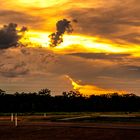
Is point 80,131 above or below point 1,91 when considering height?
below

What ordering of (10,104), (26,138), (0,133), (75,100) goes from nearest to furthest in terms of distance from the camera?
(26,138), (0,133), (10,104), (75,100)

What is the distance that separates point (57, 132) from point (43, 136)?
2036 mm

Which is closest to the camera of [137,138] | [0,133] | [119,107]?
[137,138]

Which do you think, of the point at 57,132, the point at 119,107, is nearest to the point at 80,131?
the point at 57,132

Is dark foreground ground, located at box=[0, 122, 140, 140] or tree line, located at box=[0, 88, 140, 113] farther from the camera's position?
tree line, located at box=[0, 88, 140, 113]

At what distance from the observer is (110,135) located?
50.9m

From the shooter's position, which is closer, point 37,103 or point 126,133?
point 126,133

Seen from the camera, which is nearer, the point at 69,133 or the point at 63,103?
the point at 69,133

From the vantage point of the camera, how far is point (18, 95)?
182m

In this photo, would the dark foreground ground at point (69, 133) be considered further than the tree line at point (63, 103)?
No

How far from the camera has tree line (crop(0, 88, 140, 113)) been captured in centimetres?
15594

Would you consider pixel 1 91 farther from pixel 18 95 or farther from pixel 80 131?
pixel 80 131

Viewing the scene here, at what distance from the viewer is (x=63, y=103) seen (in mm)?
175125

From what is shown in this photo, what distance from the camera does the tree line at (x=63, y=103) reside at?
156 m
